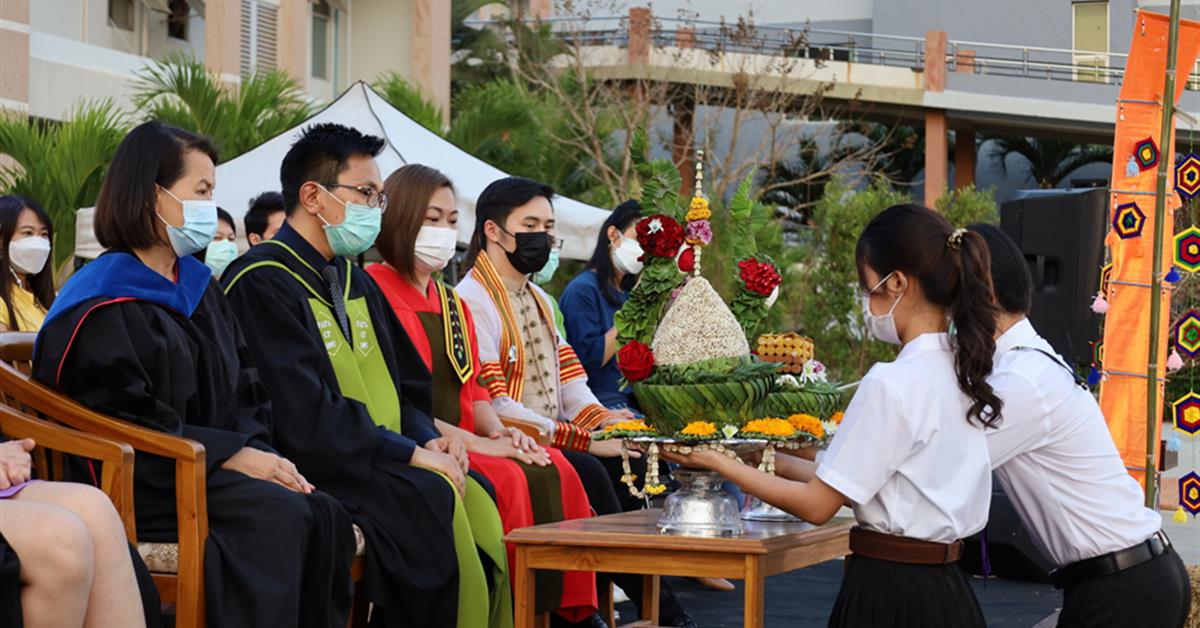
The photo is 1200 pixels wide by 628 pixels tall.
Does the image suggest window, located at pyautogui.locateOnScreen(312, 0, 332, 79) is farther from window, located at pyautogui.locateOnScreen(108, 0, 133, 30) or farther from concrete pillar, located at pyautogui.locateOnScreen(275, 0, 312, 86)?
window, located at pyautogui.locateOnScreen(108, 0, 133, 30)

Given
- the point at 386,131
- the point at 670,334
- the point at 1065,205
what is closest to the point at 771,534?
the point at 670,334

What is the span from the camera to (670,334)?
4.68 metres

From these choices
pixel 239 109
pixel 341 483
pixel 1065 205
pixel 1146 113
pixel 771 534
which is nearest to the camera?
pixel 771 534

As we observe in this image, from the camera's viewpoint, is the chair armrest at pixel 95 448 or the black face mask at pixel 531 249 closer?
the chair armrest at pixel 95 448

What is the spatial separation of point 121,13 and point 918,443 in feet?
57.1

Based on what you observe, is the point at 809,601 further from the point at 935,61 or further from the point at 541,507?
the point at 935,61

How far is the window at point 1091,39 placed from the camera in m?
23.9

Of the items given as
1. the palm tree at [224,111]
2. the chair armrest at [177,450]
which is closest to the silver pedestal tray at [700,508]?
the chair armrest at [177,450]

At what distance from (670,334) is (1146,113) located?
4.08 meters

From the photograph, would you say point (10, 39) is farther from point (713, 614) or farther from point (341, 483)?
point (341, 483)

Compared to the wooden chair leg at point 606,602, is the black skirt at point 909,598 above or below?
above

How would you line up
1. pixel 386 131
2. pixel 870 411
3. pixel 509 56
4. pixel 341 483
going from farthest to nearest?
pixel 509 56, pixel 386 131, pixel 341 483, pixel 870 411

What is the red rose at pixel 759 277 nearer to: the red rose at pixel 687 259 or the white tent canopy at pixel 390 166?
the red rose at pixel 687 259

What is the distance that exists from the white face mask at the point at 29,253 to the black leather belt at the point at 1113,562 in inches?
177
